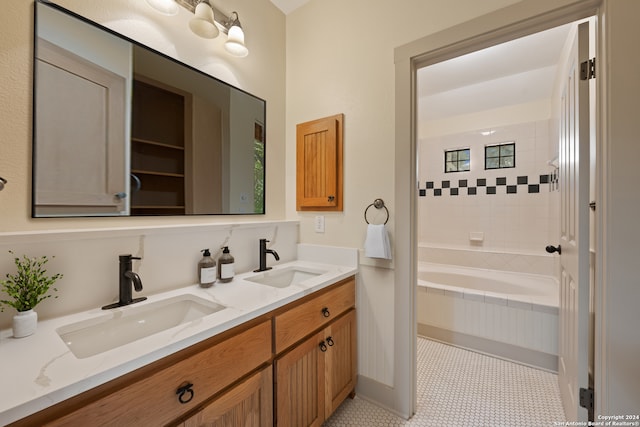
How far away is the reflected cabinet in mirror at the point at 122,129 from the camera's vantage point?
1.00 metres

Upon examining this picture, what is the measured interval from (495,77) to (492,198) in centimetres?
132

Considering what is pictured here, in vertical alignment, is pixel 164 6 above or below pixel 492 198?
above

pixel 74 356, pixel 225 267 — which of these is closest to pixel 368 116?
pixel 225 267

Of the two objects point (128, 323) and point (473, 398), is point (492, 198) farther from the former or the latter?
point (128, 323)

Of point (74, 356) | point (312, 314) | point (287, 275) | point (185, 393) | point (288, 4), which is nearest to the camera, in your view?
point (74, 356)

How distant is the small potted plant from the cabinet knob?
1.67ft

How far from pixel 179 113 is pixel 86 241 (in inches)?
28.2

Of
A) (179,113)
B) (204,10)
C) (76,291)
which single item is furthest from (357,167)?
(76,291)

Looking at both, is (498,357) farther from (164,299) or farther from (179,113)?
(179,113)

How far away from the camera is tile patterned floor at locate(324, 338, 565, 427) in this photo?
156cm

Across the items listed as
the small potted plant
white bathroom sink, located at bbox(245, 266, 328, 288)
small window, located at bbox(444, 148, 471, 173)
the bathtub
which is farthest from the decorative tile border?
the small potted plant

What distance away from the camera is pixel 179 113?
137 centimetres

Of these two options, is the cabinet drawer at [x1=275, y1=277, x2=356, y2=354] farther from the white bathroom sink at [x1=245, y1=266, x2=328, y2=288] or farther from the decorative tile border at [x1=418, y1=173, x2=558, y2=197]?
the decorative tile border at [x1=418, y1=173, x2=558, y2=197]

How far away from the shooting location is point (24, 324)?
0.83 m
